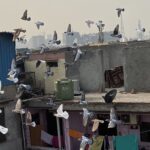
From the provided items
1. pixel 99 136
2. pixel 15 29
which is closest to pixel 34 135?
pixel 99 136

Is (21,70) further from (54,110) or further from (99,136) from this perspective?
(99,136)

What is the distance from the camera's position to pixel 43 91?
62.6 ft

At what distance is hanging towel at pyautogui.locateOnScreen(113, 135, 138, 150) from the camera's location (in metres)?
14.8

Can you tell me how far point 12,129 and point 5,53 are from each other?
10.3 ft

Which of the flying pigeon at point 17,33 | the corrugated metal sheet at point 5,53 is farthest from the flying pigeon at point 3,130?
the flying pigeon at point 17,33

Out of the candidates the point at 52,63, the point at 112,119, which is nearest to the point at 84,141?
the point at 112,119

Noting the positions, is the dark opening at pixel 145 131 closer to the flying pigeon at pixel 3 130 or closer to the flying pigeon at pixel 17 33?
the flying pigeon at pixel 3 130

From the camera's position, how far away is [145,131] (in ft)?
50.8

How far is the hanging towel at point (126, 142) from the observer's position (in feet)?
48.4

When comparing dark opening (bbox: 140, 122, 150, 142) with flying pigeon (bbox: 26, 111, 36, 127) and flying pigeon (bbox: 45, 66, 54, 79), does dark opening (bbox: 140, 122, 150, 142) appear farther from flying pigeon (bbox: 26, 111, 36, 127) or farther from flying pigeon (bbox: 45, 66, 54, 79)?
flying pigeon (bbox: 45, 66, 54, 79)

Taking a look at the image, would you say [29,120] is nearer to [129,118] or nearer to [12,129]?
[12,129]

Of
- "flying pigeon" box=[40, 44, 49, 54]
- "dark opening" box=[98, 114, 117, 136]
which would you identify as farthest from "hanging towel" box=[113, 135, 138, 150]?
"flying pigeon" box=[40, 44, 49, 54]

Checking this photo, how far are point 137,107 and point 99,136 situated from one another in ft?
8.60

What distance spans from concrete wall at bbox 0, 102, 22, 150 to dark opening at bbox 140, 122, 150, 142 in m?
5.03
